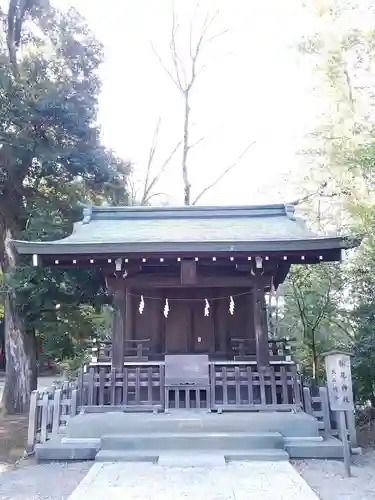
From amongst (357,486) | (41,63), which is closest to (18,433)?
(357,486)

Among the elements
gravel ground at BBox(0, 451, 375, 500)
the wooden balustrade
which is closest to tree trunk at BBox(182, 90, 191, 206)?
the wooden balustrade

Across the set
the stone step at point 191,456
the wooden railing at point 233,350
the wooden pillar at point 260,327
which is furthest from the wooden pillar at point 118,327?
the wooden pillar at point 260,327

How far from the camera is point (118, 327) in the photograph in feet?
24.9

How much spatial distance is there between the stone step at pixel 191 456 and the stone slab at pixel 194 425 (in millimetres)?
483

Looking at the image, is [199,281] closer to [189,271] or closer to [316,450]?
[189,271]

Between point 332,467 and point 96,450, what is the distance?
3.07 meters

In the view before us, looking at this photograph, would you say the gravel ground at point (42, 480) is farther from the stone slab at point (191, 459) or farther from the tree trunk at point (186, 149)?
the tree trunk at point (186, 149)

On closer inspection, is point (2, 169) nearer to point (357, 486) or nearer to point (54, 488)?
point (54, 488)

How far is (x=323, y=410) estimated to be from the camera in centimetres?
663

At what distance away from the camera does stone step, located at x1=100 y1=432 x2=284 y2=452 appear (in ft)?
19.6

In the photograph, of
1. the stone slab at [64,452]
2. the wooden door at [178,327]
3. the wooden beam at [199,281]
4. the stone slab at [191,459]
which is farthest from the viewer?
the wooden door at [178,327]

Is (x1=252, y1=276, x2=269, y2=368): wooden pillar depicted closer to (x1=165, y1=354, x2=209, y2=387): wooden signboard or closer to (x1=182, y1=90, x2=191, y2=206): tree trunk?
(x1=165, y1=354, x2=209, y2=387): wooden signboard

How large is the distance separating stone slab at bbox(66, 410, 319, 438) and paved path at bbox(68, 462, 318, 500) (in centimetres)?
86

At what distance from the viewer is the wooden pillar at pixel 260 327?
7445 millimetres
